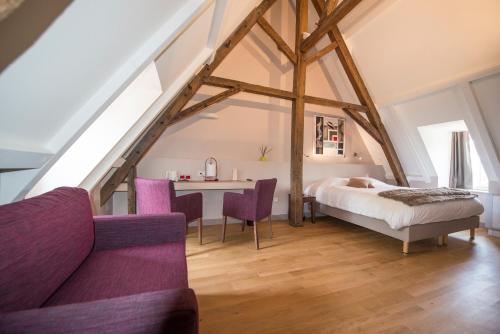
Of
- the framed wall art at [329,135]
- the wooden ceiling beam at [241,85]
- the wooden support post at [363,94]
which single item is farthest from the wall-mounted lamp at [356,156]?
the wooden ceiling beam at [241,85]

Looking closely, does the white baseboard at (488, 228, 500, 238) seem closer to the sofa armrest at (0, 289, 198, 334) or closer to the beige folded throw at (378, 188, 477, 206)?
the beige folded throw at (378, 188, 477, 206)

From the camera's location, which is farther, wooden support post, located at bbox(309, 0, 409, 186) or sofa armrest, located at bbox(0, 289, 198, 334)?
wooden support post, located at bbox(309, 0, 409, 186)

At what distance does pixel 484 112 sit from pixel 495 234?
1902 mm

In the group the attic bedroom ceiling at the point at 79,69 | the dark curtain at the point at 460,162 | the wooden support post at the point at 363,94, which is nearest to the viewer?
the attic bedroom ceiling at the point at 79,69

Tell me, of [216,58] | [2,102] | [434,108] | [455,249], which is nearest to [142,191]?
[2,102]

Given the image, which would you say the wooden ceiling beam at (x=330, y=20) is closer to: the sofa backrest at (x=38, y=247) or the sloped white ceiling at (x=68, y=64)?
the sloped white ceiling at (x=68, y=64)

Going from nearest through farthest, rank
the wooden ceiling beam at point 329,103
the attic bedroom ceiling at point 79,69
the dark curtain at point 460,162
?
the attic bedroom ceiling at point 79,69, the wooden ceiling beam at point 329,103, the dark curtain at point 460,162

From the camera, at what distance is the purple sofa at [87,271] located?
0.51 m

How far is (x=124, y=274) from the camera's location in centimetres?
104

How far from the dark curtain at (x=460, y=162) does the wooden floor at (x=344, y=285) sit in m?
2.09

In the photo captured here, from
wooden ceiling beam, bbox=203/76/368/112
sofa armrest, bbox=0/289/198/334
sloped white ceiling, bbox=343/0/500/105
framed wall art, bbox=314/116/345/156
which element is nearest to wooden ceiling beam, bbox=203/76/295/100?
wooden ceiling beam, bbox=203/76/368/112

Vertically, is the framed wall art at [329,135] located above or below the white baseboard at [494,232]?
above

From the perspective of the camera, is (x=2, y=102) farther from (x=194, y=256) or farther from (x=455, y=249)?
(x=455, y=249)

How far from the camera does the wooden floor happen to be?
1373mm
